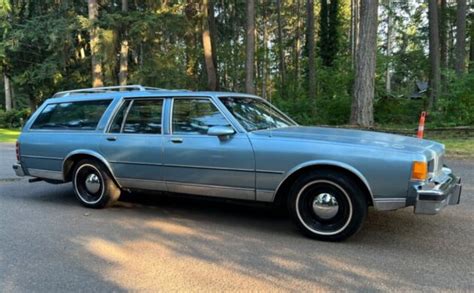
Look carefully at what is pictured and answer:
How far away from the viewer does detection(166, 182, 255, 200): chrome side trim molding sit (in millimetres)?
5203

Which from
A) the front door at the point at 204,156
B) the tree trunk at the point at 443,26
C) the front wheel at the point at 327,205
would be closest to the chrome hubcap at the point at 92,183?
the front door at the point at 204,156

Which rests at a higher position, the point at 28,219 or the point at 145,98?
the point at 145,98

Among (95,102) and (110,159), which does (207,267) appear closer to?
(110,159)

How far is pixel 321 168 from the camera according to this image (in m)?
4.83

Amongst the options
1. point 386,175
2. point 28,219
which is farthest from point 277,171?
point 28,219

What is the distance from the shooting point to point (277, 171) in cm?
497

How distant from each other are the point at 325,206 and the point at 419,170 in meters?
1.03

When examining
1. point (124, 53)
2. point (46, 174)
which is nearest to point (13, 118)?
point (124, 53)

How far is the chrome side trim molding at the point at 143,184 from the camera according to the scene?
580 centimetres

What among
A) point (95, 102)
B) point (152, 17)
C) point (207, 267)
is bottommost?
A: point (207, 267)

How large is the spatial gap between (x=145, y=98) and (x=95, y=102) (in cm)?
89

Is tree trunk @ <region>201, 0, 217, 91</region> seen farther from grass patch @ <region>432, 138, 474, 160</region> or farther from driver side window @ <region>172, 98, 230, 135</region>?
driver side window @ <region>172, 98, 230, 135</region>

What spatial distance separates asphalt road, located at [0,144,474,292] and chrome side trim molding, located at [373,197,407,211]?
42cm

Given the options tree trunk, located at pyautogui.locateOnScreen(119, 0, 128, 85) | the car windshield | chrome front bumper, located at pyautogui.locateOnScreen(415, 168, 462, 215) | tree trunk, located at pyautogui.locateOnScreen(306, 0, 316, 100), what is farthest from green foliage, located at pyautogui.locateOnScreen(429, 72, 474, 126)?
tree trunk, located at pyautogui.locateOnScreen(119, 0, 128, 85)
